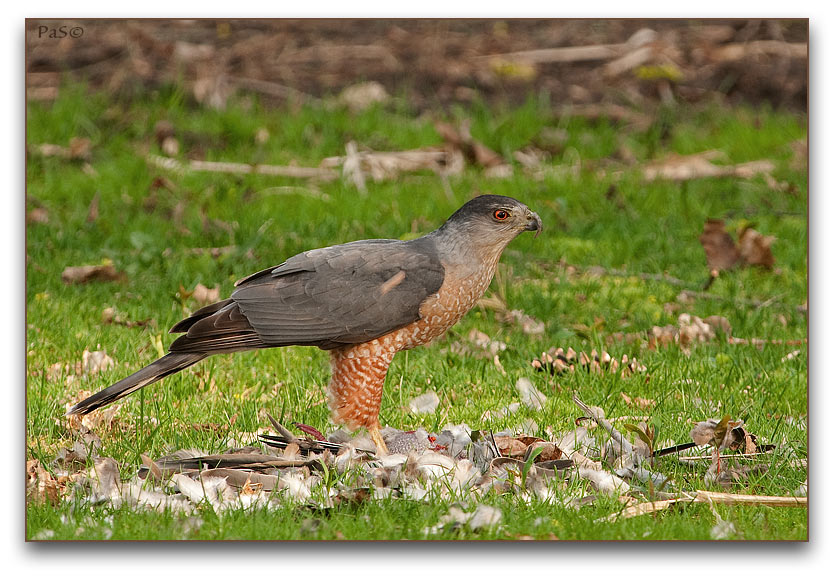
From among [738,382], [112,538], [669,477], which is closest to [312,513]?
[112,538]

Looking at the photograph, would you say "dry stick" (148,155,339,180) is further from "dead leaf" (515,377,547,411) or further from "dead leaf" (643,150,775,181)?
"dead leaf" (515,377,547,411)

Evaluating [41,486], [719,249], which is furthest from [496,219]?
[719,249]

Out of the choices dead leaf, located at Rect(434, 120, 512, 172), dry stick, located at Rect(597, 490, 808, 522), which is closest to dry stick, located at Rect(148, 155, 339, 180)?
dead leaf, located at Rect(434, 120, 512, 172)

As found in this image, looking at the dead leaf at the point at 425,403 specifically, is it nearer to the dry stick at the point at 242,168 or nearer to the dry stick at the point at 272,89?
the dry stick at the point at 242,168

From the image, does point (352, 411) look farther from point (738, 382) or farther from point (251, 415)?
point (738, 382)

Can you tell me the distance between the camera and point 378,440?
4281mm

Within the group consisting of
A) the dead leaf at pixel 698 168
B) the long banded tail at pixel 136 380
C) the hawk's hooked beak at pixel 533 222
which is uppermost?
the dead leaf at pixel 698 168

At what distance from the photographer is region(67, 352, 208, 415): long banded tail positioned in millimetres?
4102

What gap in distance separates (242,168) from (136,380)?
11.3 ft

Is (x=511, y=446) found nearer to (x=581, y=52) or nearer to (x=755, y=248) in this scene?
(x=755, y=248)

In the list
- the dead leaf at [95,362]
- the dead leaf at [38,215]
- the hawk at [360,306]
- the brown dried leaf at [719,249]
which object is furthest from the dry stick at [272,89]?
the hawk at [360,306]

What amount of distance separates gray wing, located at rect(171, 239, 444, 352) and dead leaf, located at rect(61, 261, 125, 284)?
179 centimetres

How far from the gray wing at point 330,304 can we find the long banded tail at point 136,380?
2.0 inches

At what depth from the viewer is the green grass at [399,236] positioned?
12.3 feet
